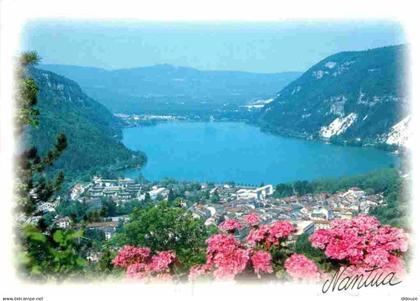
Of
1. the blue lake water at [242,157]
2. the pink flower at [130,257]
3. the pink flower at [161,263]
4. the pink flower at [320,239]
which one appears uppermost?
the pink flower at [320,239]

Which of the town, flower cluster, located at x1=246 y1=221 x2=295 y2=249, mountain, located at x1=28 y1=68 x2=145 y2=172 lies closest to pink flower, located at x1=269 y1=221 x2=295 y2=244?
flower cluster, located at x1=246 y1=221 x2=295 y2=249

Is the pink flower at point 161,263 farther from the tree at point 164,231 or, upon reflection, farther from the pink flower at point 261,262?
the tree at point 164,231

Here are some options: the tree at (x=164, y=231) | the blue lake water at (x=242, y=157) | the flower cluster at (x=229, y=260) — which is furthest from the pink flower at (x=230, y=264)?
the blue lake water at (x=242, y=157)

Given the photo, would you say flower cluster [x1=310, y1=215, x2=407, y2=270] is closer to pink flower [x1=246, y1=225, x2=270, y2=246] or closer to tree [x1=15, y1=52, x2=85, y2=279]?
pink flower [x1=246, y1=225, x2=270, y2=246]

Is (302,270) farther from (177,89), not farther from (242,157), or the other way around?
(177,89)

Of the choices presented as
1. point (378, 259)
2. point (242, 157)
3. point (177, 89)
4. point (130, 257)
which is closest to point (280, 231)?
point (378, 259)

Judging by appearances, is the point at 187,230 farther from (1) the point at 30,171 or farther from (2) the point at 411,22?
(2) the point at 411,22
